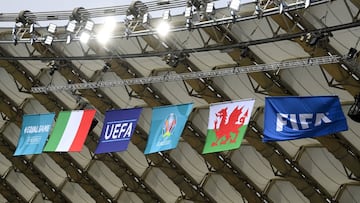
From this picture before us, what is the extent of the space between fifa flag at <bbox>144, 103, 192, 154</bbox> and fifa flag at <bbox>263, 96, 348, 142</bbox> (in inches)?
135

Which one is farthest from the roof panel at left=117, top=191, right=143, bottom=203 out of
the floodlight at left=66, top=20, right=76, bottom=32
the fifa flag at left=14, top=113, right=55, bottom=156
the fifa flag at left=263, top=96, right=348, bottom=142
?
the fifa flag at left=263, top=96, right=348, bottom=142

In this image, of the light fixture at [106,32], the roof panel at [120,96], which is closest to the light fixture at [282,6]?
the light fixture at [106,32]

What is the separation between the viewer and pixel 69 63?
96.2ft

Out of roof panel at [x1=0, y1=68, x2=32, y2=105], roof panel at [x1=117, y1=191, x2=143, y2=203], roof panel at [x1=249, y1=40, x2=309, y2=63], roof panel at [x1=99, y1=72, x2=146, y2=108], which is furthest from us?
roof panel at [x1=117, y1=191, x2=143, y2=203]

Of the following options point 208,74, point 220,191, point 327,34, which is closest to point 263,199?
point 220,191

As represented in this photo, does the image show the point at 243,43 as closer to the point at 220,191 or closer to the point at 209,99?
the point at 209,99

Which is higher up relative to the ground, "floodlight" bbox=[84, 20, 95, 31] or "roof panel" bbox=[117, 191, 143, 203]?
"floodlight" bbox=[84, 20, 95, 31]

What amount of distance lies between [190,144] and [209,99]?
2.89 meters

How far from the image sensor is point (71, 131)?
2408cm

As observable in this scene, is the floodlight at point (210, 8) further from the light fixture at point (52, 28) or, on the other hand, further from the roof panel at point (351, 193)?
the roof panel at point (351, 193)

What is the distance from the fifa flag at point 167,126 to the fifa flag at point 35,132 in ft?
16.2

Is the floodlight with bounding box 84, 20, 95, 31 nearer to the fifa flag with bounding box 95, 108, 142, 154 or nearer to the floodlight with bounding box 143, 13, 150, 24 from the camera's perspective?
the floodlight with bounding box 143, 13, 150, 24

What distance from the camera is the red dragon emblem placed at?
64.8 ft

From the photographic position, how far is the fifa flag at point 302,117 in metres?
17.8
